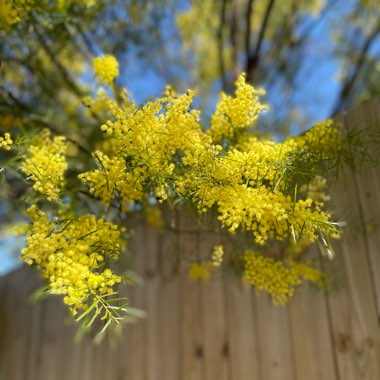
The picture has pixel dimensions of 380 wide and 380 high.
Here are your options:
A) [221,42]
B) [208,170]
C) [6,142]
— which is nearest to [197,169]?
[208,170]

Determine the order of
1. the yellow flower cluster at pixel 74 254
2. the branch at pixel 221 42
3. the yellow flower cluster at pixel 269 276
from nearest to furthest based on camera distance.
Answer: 1. the yellow flower cluster at pixel 74 254
2. the yellow flower cluster at pixel 269 276
3. the branch at pixel 221 42

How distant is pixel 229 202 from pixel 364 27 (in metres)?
3.10

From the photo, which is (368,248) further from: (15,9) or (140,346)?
(15,9)

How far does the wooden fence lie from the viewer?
1535 millimetres

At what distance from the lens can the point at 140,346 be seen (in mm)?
2195

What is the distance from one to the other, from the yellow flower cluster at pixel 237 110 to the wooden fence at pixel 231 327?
1.74 feet

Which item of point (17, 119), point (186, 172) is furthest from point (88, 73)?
point (186, 172)

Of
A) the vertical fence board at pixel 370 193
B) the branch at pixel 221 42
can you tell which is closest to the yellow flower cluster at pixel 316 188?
the vertical fence board at pixel 370 193

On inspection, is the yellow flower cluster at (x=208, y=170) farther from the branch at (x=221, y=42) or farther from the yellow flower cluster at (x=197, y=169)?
the branch at (x=221, y=42)

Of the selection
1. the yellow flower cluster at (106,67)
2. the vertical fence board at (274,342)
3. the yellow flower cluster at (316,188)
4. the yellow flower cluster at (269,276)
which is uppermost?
the yellow flower cluster at (106,67)

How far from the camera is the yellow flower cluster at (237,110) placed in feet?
3.84

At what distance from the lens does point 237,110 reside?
3.93 ft

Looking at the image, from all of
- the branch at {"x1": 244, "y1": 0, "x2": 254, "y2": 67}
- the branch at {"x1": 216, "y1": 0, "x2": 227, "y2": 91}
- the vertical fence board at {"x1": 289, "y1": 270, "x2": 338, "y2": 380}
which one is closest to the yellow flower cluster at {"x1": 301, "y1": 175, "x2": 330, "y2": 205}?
the vertical fence board at {"x1": 289, "y1": 270, "x2": 338, "y2": 380}

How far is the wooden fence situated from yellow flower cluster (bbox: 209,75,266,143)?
53 centimetres
